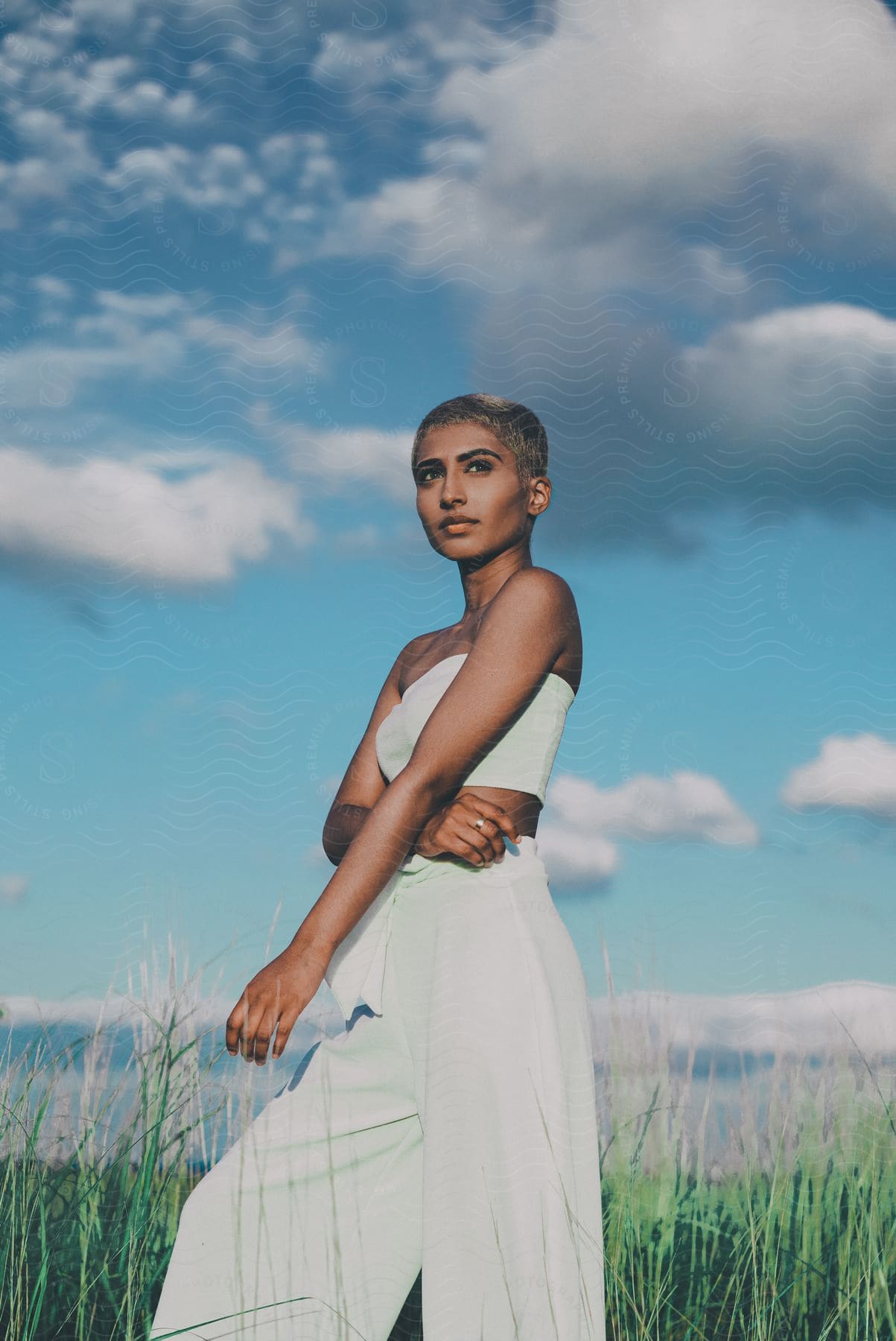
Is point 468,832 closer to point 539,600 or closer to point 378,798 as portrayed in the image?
point 378,798

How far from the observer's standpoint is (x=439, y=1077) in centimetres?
241

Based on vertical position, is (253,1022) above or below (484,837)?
below

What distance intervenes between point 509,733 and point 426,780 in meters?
0.23

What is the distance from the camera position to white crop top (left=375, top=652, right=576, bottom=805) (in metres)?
2.64

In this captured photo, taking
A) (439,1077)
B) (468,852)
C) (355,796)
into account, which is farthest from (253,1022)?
(355,796)

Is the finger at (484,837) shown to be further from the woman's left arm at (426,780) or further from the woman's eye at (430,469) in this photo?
the woman's eye at (430,469)

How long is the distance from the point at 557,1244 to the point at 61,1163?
1.93 m

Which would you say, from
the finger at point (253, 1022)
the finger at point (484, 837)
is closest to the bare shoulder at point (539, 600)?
the finger at point (484, 837)

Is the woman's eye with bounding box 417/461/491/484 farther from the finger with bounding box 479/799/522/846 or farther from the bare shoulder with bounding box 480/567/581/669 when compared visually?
Answer: the finger with bounding box 479/799/522/846

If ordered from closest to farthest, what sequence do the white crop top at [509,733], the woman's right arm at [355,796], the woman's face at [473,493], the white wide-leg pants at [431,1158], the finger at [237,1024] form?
1. the white wide-leg pants at [431,1158]
2. the finger at [237,1024]
3. the white crop top at [509,733]
4. the woman's face at [473,493]
5. the woman's right arm at [355,796]

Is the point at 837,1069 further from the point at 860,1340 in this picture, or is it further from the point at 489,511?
the point at 489,511

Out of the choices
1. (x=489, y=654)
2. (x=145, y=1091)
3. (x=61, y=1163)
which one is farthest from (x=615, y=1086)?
(x=489, y=654)

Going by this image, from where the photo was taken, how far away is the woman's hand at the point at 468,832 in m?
2.47

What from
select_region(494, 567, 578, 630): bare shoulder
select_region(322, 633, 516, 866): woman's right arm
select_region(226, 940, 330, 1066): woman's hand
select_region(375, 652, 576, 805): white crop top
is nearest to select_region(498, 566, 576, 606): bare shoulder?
select_region(494, 567, 578, 630): bare shoulder
